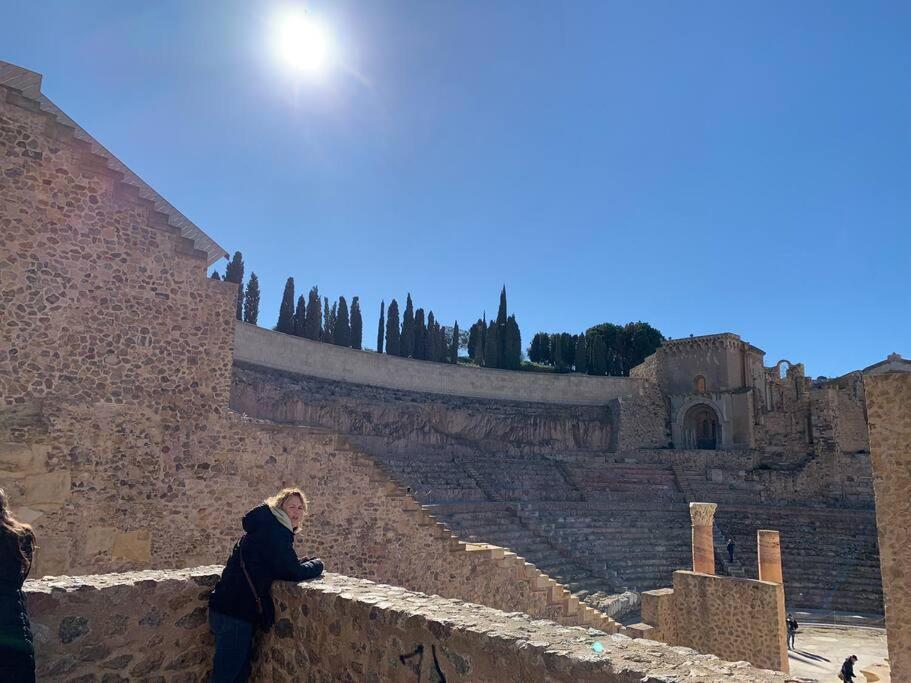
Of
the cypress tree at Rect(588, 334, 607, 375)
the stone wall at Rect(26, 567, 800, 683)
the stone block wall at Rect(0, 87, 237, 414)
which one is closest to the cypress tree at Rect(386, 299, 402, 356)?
the cypress tree at Rect(588, 334, 607, 375)

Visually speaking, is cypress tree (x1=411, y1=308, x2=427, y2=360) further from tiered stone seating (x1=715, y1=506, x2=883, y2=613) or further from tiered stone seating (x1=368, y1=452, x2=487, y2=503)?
tiered stone seating (x1=715, y1=506, x2=883, y2=613)

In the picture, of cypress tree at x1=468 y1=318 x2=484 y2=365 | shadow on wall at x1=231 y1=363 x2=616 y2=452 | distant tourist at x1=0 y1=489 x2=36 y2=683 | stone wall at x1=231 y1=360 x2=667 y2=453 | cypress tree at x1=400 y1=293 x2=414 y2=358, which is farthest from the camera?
cypress tree at x1=468 y1=318 x2=484 y2=365

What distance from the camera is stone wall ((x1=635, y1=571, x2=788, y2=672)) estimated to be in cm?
1256

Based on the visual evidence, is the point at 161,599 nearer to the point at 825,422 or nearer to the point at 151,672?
the point at 151,672

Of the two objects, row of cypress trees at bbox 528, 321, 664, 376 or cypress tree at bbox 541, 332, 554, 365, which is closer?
row of cypress trees at bbox 528, 321, 664, 376

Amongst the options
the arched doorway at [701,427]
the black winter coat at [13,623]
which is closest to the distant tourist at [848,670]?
the black winter coat at [13,623]

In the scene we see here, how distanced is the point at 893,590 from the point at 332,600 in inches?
251

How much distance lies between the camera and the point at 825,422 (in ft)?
106

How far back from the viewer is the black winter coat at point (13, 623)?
8.12 feet

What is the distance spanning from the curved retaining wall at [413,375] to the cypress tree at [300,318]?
278 inches

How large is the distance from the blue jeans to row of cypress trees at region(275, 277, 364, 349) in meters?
30.6

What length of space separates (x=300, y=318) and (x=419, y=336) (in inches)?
343

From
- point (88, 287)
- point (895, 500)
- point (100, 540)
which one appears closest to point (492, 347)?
point (88, 287)

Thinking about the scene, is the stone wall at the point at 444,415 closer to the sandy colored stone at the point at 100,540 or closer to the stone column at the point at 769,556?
the sandy colored stone at the point at 100,540
